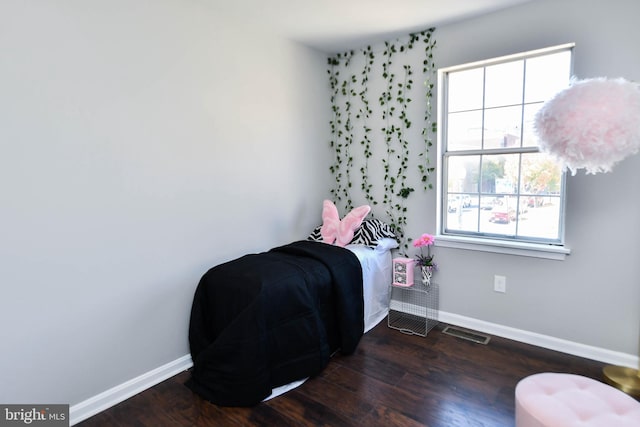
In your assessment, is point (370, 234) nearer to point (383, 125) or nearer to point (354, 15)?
point (383, 125)

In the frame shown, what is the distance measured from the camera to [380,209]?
3.37 meters

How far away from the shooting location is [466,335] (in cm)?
278

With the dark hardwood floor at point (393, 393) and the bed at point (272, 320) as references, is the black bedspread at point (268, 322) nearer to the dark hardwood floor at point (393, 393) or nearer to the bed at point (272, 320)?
the bed at point (272, 320)

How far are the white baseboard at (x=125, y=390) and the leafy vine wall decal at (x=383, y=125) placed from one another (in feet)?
6.84

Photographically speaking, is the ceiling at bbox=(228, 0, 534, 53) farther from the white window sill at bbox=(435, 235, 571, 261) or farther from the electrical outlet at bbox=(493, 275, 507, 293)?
the electrical outlet at bbox=(493, 275, 507, 293)

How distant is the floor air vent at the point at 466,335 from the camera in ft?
8.83

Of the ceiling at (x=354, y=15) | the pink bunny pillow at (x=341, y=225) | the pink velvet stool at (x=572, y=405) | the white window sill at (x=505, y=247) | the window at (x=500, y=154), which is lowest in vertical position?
the pink velvet stool at (x=572, y=405)

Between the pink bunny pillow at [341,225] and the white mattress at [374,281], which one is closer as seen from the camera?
the white mattress at [374,281]

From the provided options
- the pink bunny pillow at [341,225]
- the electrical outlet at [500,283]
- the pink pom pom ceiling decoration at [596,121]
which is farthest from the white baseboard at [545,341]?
the pink pom pom ceiling decoration at [596,121]

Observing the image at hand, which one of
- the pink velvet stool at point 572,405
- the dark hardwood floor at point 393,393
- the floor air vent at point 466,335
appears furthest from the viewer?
the floor air vent at point 466,335

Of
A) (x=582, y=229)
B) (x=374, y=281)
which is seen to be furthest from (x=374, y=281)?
(x=582, y=229)

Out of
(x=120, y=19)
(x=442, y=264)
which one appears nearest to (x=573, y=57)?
(x=442, y=264)

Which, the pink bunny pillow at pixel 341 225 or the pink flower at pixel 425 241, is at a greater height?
the pink bunny pillow at pixel 341 225

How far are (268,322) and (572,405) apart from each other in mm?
1488
